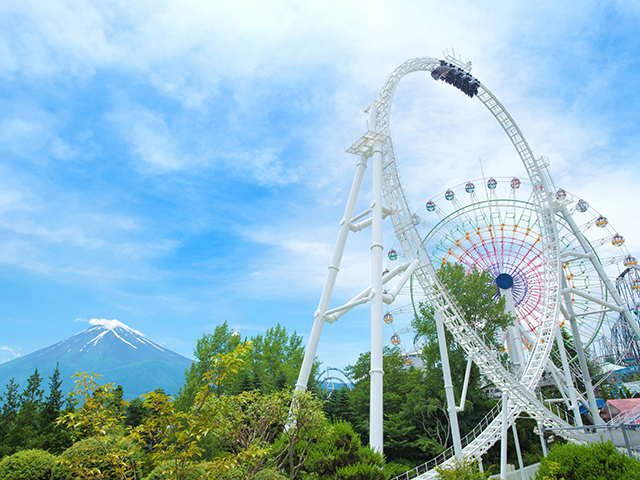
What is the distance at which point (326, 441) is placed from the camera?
11016 mm

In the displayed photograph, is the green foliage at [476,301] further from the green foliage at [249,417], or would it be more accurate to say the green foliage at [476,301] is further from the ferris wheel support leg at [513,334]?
the green foliage at [249,417]

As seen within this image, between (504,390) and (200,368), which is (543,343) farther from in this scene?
(200,368)

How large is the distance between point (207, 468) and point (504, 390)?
14.4 metres

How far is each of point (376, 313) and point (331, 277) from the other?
2.46 metres

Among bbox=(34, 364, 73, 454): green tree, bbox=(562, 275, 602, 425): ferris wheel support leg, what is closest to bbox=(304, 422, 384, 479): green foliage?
bbox=(34, 364, 73, 454): green tree

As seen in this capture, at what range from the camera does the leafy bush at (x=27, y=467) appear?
1068cm

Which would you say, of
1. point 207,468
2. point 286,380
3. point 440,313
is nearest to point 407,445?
point 286,380

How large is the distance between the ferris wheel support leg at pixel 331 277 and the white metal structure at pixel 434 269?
0.03 m

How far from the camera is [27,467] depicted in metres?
10.8

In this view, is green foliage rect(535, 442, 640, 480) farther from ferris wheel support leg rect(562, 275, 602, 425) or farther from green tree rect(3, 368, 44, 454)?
green tree rect(3, 368, 44, 454)

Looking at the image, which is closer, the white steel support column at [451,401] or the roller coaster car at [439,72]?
the white steel support column at [451,401]

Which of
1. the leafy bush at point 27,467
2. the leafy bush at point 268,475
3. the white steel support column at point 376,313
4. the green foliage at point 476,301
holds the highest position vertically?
the green foliage at point 476,301

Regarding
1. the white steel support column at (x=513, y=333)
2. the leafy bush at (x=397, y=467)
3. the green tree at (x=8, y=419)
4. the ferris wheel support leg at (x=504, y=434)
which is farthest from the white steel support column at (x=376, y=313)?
the green tree at (x=8, y=419)

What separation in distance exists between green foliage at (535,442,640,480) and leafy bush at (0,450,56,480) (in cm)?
1215
